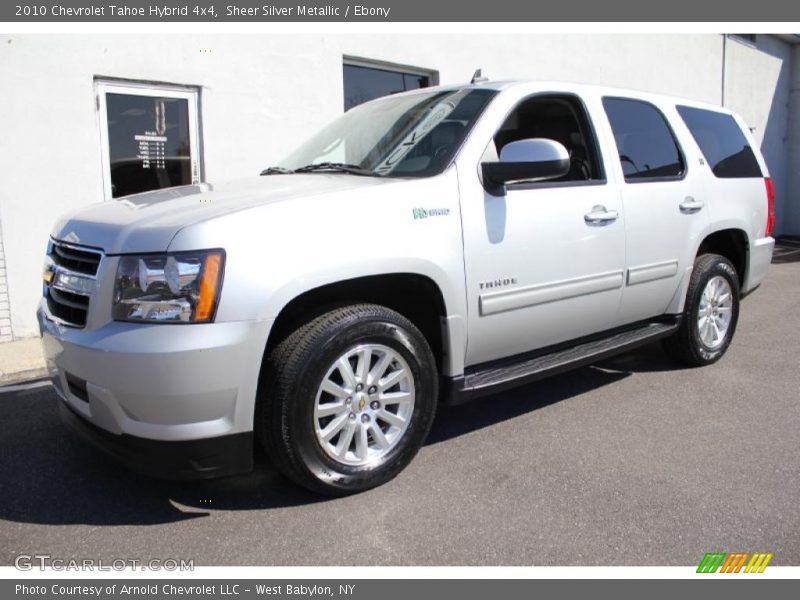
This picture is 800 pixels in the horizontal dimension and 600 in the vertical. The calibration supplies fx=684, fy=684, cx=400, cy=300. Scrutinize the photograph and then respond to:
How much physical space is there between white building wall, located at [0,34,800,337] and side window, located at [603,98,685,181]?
4232 millimetres

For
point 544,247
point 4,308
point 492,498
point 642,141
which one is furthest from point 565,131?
point 4,308

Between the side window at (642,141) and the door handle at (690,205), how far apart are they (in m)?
0.19

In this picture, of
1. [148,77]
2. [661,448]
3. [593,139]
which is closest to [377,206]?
[593,139]

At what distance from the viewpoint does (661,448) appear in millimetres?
3682

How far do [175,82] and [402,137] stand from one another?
4048mm

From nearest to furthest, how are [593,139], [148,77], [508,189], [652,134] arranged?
[508,189]
[593,139]
[652,134]
[148,77]

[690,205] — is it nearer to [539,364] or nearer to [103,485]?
[539,364]

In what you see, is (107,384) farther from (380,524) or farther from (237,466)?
(380,524)

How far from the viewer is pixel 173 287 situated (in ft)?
8.58

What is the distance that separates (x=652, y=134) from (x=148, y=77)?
473cm

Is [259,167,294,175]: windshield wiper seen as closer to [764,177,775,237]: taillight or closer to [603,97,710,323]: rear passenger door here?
[603,97,710,323]: rear passenger door

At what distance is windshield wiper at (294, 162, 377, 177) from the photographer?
3.58 meters

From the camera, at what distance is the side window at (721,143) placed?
5043mm

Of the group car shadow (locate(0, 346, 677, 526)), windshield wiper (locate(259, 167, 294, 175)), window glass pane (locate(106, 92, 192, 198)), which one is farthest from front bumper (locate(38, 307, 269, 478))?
window glass pane (locate(106, 92, 192, 198))
